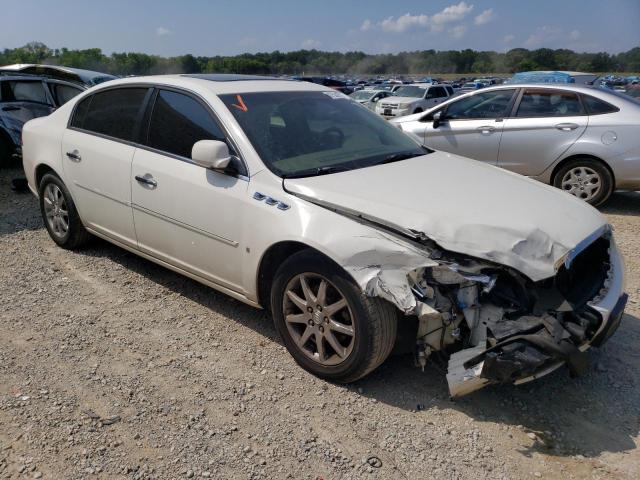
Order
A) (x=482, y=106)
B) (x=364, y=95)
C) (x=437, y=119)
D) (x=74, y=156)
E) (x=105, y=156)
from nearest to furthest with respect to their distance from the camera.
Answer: (x=105, y=156)
(x=74, y=156)
(x=482, y=106)
(x=437, y=119)
(x=364, y=95)

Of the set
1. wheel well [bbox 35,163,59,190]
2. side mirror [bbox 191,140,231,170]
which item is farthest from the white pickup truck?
side mirror [bbox 191,140,231,170]

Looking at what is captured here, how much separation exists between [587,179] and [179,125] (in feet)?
17.8

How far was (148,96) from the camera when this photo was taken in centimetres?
418

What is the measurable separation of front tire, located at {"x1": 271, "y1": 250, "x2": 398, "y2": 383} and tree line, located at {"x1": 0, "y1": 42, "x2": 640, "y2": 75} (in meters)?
47.6

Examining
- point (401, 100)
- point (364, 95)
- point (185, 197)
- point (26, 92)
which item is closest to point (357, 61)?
point (364, 95)

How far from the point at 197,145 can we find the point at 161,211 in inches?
27.7

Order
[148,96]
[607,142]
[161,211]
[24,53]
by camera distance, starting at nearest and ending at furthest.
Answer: [161,211], [148,96], [607,142], [24,53]

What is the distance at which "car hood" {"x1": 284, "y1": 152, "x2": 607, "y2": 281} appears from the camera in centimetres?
277

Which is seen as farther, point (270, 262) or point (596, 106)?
point (596, 106)

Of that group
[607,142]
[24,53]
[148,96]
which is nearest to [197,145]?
[148,96]

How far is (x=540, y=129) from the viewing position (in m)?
7.26

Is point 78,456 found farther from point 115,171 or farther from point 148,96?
point 148,96

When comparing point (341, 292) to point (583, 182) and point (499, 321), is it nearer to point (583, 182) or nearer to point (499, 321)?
point (499, 321)

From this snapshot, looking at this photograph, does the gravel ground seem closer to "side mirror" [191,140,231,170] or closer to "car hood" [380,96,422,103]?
"side mirror" [191,140,231,170]
